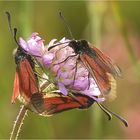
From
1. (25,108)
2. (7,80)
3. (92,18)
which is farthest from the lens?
(7,80)

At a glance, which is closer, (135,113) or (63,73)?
(63,73)

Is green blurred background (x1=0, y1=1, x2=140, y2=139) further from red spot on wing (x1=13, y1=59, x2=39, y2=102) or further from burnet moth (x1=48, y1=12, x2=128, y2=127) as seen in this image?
red spot on wing (x1=13, y1=59, x2=39, y2=102)

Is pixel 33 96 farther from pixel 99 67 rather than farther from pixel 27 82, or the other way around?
pixel 99 67

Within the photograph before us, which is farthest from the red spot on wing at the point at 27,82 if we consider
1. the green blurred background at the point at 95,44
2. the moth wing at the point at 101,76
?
the green blurred background at the point at 95,44

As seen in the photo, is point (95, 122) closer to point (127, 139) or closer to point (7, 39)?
point (127, 139)

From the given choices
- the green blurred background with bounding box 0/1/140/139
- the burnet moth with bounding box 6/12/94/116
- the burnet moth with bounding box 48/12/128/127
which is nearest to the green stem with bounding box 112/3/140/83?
the green blurred background with bounding box 0/1/140/139

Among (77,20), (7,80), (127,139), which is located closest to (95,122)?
(127,139)
